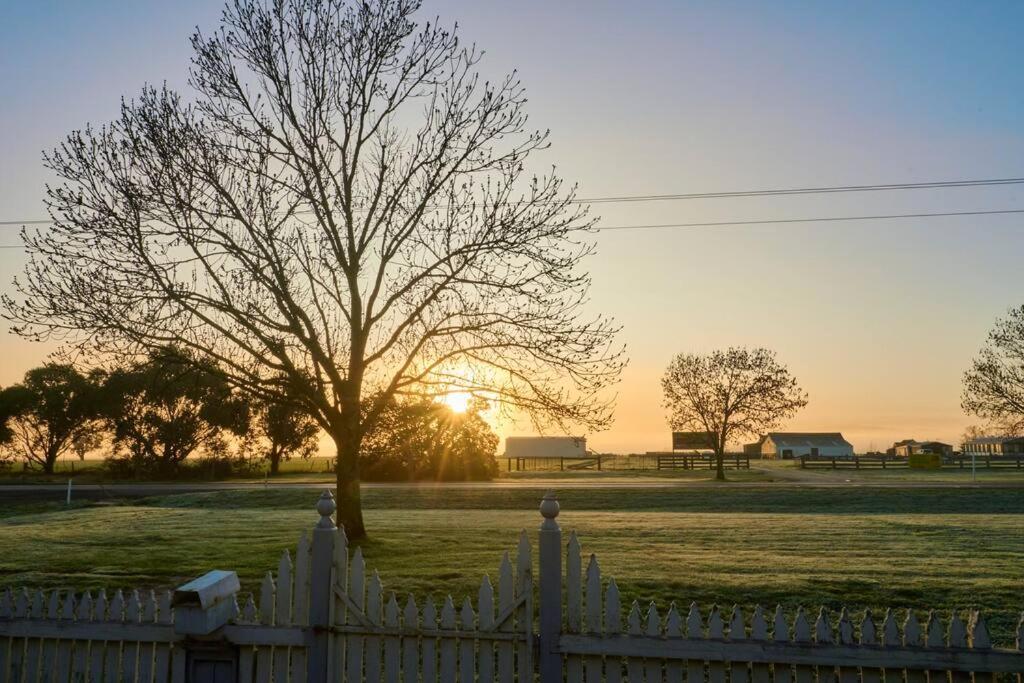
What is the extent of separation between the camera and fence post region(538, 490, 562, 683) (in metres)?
5.30

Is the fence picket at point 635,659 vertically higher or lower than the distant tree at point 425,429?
lower

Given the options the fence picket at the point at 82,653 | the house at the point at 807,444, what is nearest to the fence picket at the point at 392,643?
the fence picket at the point at 82,653

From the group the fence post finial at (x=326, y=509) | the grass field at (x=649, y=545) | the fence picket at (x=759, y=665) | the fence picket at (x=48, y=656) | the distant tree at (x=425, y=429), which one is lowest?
the grass field at (x=649, y=545)

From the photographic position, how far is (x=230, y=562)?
14.0 m

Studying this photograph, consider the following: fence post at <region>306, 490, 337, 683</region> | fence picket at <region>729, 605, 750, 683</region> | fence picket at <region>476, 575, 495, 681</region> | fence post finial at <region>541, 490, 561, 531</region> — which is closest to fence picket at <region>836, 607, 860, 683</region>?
fence picket at <region>729, 605, 750, 683</region>

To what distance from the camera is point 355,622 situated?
5664mm

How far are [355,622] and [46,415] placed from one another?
61.9 meters

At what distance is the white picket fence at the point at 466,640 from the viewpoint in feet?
16.5

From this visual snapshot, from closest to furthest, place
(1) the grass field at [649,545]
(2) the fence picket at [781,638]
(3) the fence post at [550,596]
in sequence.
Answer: (2) the fence picket at [781,638]
(3) the fence post at [550,596]
(1) the grass field at [649,545]

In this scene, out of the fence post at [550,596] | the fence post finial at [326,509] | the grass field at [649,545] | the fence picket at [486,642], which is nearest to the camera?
the fence post at [550,596]

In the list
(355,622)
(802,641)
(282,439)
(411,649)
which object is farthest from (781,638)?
(282,439)

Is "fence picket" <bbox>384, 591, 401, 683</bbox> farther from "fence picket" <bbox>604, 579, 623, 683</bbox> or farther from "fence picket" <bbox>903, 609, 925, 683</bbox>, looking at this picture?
"fence picket" <bbox>903, 609, 925, 683</bbox>

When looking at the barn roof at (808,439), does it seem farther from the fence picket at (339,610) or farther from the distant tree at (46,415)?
the fence picket at (339,610)

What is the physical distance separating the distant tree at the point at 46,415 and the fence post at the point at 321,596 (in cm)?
5805
